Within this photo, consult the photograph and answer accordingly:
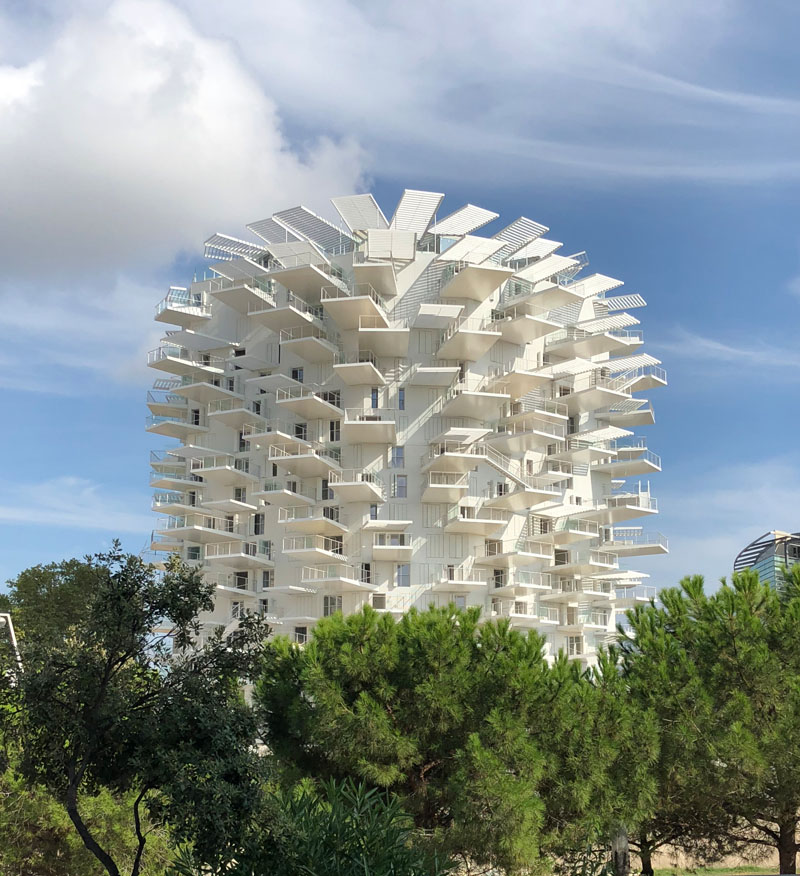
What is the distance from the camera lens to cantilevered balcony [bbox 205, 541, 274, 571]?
178 ft

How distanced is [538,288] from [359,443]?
44.7 ft

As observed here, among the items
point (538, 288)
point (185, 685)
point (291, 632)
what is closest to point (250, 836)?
point (185, 685)

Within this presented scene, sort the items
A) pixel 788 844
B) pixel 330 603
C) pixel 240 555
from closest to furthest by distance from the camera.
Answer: pixel 788 844, pixel 330 603, pixel 240 555

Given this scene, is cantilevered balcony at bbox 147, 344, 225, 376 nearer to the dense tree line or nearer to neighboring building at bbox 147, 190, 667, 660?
neighboring building at bbox 147, 190, 667, 660

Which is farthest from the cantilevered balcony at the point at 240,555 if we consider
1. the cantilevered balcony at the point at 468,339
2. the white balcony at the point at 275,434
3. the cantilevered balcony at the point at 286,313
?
the cantilevered balcony at the point at 468,339

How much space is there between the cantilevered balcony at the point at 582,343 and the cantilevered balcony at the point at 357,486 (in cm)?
1349

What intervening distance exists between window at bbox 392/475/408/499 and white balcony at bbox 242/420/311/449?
16.1 ft

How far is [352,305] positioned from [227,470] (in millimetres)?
11297

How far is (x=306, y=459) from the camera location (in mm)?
52500

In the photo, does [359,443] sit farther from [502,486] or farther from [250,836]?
[250,836]

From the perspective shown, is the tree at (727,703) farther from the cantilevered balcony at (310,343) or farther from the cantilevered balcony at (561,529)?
the cantilevered balcony at (310,343)

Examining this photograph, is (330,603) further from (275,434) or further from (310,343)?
(310,343)

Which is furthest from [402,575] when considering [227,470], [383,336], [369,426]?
[383,336]

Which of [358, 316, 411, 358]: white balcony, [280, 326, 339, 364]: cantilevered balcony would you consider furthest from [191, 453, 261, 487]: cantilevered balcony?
[358, 316, 411, 358]: white balcony
